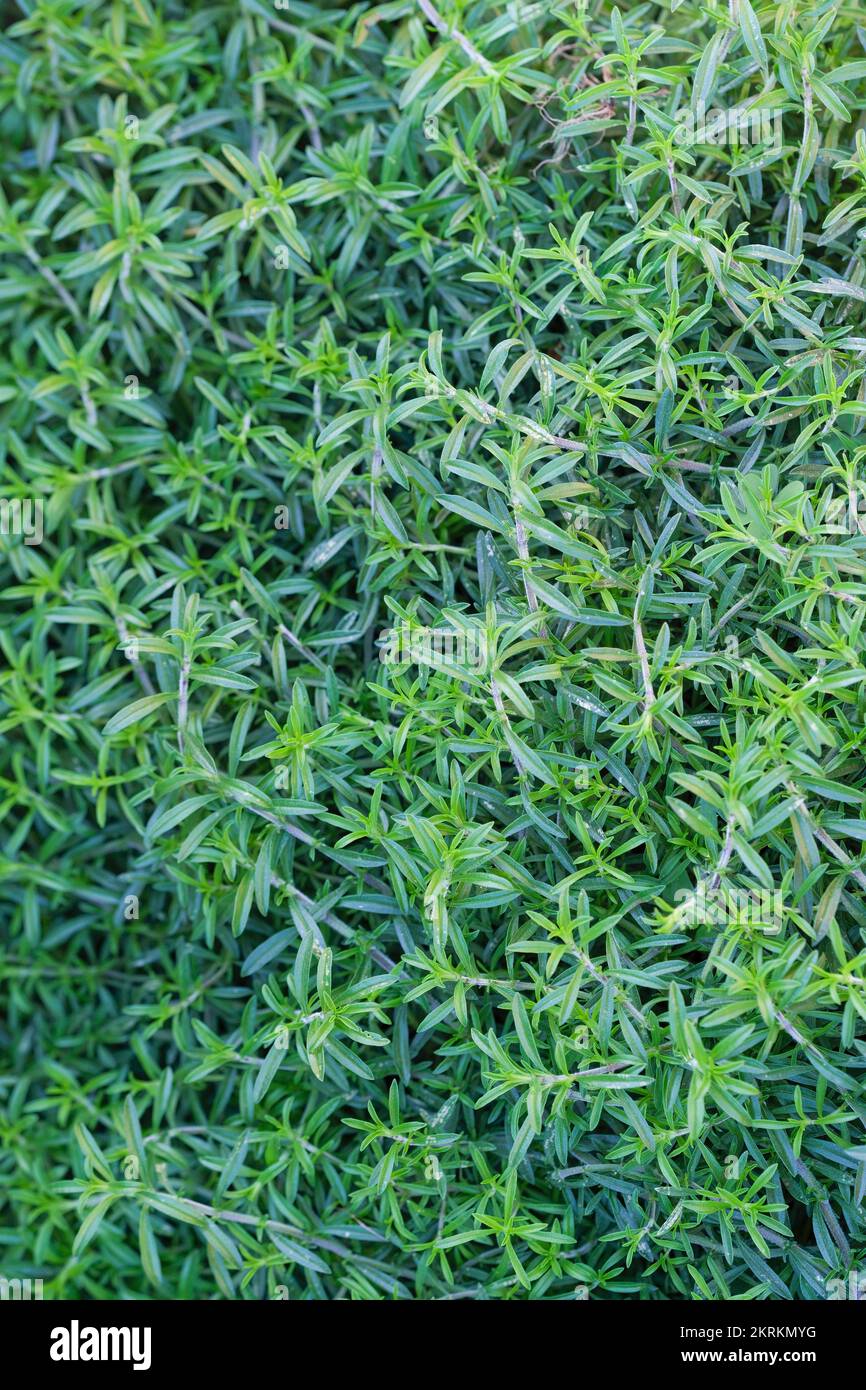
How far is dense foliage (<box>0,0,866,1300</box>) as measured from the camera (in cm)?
153

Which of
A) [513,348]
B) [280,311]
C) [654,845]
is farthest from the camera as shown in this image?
[280,311]

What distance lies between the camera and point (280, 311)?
2000 millimetres

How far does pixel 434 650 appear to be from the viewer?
1.63 meters

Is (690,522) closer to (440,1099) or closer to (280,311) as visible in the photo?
(280,311)

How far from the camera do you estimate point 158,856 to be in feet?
5.98

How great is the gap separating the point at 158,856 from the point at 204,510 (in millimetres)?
652

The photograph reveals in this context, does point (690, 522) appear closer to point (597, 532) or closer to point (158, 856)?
point (597, 532)

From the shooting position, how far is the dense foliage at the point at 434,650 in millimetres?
1534

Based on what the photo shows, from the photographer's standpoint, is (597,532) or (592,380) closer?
(592,380)

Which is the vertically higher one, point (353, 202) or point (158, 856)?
point (353, 202)

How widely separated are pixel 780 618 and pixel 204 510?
3.47 ft

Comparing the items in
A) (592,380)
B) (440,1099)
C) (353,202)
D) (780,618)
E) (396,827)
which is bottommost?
(440,1099)
